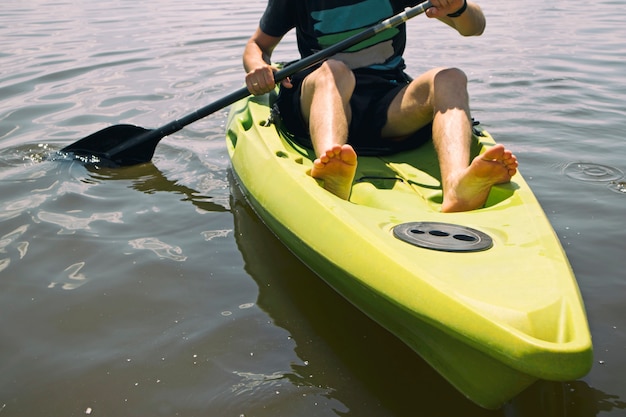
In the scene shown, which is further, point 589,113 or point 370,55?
point 589,113

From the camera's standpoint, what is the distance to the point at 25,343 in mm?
2113

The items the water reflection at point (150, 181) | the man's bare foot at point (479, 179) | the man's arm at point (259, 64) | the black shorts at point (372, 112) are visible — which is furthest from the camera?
the water reflection at point (150, 181)

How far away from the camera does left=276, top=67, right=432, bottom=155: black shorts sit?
307cm

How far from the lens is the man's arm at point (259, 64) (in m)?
3.23

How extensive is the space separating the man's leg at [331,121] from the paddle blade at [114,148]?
1.39m

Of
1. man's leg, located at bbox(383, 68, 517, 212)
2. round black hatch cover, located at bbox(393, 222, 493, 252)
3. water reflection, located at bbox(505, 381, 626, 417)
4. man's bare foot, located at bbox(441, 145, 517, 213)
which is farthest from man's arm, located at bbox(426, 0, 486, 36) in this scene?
water reflection, located at bbox(505, 381, 626, 417)

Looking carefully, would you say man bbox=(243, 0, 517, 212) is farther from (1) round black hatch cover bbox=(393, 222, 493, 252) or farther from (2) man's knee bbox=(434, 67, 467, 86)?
(1) round black hatch cover bbox=(393, 222, 493, 252)

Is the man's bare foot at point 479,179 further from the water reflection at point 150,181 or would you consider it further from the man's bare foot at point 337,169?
the water reflection at point 150,181

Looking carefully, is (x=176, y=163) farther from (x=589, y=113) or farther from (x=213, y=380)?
(x=589, y=113)

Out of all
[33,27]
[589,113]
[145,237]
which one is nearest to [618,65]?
[589,113]

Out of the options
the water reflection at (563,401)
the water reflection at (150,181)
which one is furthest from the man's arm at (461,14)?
the water reflection at (563,401)

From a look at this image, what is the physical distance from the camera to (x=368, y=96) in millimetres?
3123

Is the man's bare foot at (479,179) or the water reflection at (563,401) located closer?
the water reflection at (563,401)

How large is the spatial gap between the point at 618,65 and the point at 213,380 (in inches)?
232
